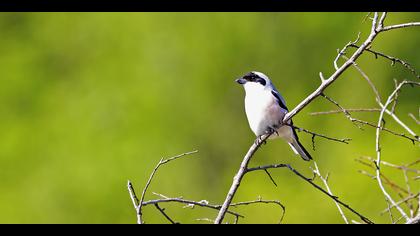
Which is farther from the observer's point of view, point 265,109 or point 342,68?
point 265,109

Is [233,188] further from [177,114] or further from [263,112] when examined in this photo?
[177,114]

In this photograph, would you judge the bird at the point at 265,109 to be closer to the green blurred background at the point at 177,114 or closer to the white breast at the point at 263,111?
the white breast at the point at 263,111

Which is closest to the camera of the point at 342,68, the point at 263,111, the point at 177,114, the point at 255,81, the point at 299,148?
the point at 342,68

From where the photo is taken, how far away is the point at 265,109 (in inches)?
193

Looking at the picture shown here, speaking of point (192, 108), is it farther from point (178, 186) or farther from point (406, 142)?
point (406, 142)

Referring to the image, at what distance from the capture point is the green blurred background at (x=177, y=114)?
14328mm

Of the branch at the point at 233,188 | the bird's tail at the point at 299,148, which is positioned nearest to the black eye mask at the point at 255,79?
the bird's tail at the point at 299,148

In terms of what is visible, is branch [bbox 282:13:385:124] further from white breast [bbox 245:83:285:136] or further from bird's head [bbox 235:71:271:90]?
bird's head [bbox 235:71:271:90]

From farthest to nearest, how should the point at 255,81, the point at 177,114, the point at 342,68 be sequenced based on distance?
the point at 177,114, the point at 255,81, the point at 342,68

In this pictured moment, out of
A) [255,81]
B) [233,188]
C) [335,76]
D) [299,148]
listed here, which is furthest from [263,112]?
[335,76]

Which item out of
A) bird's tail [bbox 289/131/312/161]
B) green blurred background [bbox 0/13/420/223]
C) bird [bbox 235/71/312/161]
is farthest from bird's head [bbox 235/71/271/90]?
green blurred background [bbox 0/13/420/223]

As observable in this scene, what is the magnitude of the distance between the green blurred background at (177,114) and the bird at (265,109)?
8037mm

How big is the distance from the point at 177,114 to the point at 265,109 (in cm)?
1164

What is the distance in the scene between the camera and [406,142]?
13516 mm
